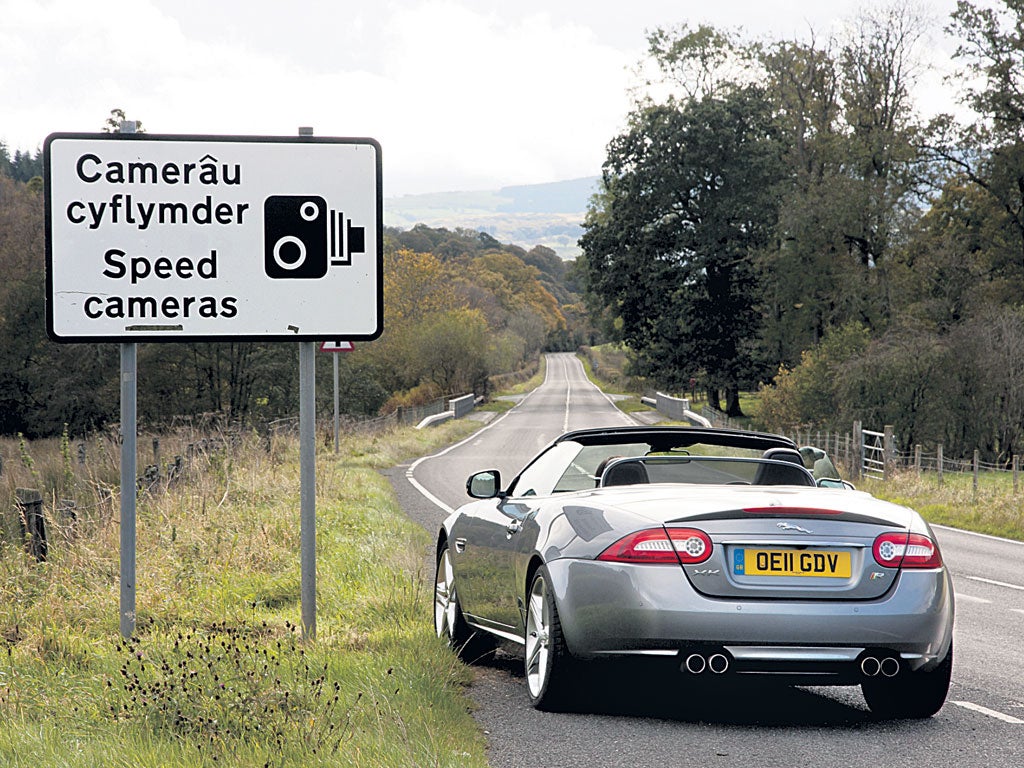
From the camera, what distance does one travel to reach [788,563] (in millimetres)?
5762

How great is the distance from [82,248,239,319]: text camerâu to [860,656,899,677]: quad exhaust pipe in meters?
4.11

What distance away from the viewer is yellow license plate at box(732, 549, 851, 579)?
5.74 metres

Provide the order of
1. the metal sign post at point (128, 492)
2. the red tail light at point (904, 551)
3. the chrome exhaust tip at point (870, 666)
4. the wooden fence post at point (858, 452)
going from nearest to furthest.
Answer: the chrome exhaust tip at point (870, 666)
the red tail light at point (904, 551)
the metal sign post at point (128, 492)
the wooden fence post at point (858, 452)

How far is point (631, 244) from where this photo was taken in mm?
61656

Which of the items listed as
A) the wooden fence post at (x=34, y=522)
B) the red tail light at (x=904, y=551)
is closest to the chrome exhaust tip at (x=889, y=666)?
the red tail light at (x=904, y=551)

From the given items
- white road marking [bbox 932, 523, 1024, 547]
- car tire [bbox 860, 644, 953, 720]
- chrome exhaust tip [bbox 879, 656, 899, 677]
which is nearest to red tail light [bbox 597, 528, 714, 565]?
chrome exhaust tip [bbox 879, 656, 899, 677]

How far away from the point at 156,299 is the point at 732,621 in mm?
3936

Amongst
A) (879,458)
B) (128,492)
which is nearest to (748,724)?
(128,492)

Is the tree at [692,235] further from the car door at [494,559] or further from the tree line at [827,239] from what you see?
the car door at [494,559]

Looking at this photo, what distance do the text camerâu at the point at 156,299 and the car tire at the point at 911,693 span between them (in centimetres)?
418

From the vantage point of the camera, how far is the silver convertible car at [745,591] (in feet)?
18.7

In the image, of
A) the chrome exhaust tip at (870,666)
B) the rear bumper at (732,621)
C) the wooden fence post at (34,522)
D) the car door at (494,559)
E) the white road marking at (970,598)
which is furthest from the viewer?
the white road marking at (970,598)

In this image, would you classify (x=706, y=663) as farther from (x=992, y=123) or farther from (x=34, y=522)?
(x=992, y=123)

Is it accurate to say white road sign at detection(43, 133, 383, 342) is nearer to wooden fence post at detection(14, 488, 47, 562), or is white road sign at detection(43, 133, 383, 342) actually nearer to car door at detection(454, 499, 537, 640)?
car door at detection(454, 499, 537, 640)
